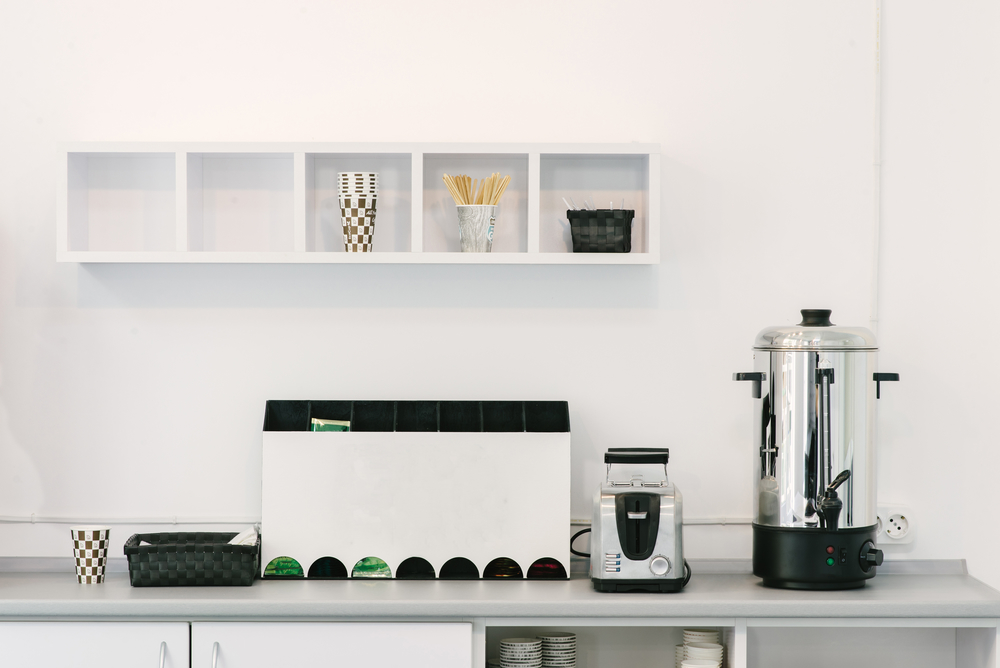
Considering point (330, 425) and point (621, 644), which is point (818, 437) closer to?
point (621, 644)

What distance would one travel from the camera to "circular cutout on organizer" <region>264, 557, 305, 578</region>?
1942 millimetres

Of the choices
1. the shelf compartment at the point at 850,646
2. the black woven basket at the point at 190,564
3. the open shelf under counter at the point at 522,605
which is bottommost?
the shelf compartment at the point at 850,646

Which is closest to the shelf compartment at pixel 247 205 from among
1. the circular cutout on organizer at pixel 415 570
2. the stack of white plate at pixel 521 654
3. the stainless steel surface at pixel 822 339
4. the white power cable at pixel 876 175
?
the circular cutout on organizer at pixel 415 570

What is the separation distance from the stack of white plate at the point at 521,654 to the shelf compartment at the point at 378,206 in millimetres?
957

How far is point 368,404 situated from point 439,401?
173 millimetres

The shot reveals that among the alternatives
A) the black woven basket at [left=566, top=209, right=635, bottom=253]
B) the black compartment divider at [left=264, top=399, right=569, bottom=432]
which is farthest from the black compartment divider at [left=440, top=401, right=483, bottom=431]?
the black woven basket at [left=566, top=209, right=635, bottom=253]

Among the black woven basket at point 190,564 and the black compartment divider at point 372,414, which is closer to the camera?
the black woven basket at point 190,564

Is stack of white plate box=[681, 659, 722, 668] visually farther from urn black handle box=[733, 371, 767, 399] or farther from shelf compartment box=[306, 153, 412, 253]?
shelf compartment box=[306, 153, 412, 253]

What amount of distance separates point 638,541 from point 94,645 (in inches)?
44.3

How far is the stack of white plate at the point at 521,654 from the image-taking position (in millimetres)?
1888

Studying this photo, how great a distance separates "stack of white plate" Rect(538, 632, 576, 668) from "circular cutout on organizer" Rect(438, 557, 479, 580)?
23 centimetres

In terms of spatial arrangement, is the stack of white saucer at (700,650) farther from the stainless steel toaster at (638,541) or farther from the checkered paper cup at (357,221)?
the checkered paper cup at (357,221)

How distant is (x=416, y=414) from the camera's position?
2.07 meters

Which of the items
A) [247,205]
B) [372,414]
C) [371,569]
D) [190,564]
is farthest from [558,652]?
[247,205]
